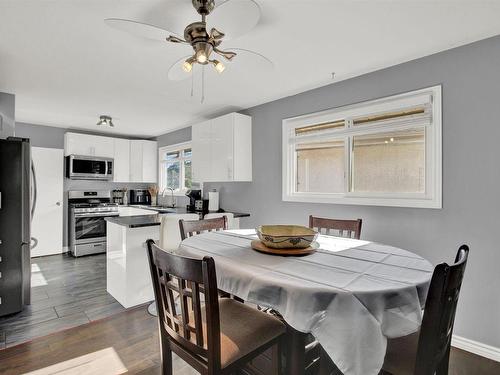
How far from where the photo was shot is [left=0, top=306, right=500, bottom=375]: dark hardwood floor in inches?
74.4

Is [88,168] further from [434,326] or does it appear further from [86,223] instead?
[434,326]

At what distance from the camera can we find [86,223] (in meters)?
4.93

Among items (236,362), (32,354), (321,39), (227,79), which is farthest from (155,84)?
(236,362)

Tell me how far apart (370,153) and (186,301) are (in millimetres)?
2300

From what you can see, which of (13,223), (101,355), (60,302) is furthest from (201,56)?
(60,302)

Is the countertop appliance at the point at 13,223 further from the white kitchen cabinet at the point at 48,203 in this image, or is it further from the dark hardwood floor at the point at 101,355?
the white kitchen cabinet at the point at 48,203

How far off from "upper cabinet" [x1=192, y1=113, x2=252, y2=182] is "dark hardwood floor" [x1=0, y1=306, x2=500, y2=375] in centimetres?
198

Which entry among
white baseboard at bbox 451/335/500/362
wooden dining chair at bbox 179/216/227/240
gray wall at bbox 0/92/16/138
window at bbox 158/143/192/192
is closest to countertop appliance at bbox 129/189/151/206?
window at bbox 158/143/192/192

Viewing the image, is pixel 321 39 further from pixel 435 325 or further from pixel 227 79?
pixel 435 325

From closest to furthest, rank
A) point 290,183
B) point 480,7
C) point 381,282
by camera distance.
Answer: point 381,282 → point 480,7 → point 290,183

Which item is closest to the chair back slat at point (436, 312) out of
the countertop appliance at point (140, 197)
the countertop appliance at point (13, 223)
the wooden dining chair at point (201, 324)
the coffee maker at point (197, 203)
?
the wooden dining chair at point (201, 324)

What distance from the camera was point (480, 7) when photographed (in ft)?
5.63

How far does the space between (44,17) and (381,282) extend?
246cm

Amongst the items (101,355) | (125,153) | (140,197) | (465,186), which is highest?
(125,153)
